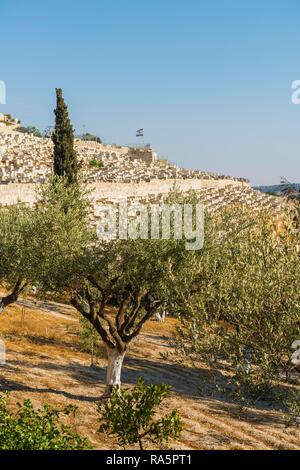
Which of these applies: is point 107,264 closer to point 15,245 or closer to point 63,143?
point 15,245

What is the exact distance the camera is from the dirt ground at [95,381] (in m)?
23.7

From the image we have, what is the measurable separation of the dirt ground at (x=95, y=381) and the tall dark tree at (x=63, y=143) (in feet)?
80.1

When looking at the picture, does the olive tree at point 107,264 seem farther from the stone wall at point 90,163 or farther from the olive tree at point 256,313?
the stone wall at point 90,163

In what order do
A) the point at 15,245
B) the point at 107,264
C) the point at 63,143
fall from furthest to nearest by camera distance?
the point at 63,143 < the point at 15,245 < the point at 107,264

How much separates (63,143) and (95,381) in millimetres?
42256

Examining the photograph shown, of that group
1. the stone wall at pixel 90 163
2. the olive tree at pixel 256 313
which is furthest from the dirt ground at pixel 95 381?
the stone wall at pixel 90 163

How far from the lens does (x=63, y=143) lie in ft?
220

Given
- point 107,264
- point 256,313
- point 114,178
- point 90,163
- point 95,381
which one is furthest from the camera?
point 90,163

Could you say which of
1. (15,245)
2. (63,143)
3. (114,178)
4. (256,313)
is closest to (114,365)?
(15,245)

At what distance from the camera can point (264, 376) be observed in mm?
17125

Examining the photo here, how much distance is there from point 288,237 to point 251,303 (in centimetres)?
347

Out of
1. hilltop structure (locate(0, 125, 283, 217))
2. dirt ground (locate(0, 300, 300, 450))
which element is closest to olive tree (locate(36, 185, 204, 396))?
dirt ground (locate(0, 300, 300, 450))

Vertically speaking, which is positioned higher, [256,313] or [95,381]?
[256,313]
